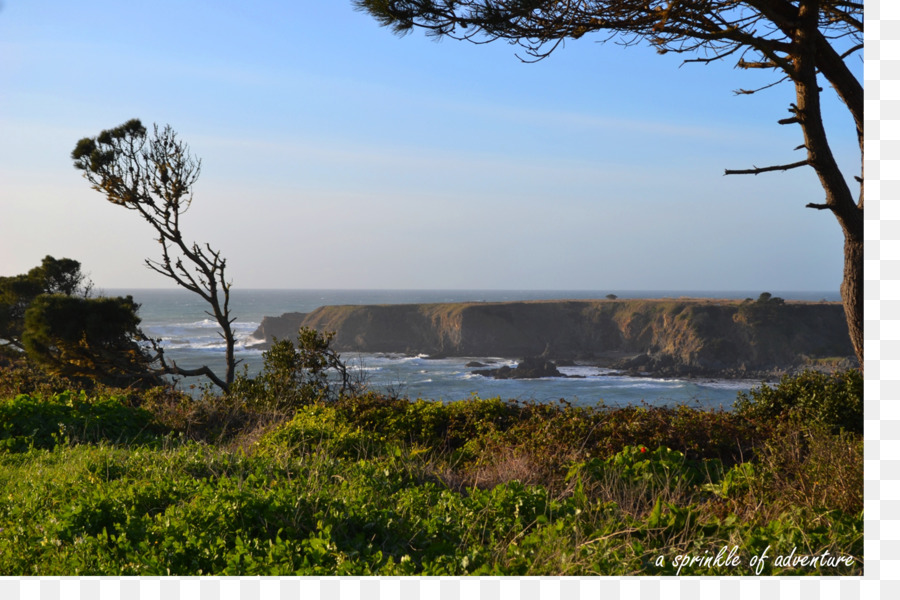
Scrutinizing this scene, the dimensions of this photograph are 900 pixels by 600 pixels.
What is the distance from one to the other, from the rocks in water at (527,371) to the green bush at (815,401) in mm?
25948

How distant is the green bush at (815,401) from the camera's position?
658 centimetres

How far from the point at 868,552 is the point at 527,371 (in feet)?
102

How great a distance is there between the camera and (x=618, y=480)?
14.9 feet

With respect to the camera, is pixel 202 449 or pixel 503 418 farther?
pixel 503 418

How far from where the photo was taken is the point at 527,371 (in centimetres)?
3403

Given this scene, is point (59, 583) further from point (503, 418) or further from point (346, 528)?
point (503, 418)

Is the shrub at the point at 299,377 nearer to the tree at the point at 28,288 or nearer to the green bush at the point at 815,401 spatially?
the green bush at the point at 815,401

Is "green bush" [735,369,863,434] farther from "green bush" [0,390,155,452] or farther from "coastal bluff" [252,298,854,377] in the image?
"coastal bluff" [252,298,854,377]

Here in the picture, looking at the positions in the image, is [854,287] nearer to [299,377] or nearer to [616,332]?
[299,377]

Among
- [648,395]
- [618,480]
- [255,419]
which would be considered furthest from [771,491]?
[648,395]

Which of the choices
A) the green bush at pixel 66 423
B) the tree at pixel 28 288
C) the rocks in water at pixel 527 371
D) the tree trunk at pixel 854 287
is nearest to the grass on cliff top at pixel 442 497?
the green bush at pixel 66 423

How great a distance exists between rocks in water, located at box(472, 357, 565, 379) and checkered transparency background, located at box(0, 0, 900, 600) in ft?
98.8

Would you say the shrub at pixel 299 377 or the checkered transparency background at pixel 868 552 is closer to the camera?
the checkered transparency background at pixel 868 552

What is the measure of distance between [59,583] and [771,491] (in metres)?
3.82
